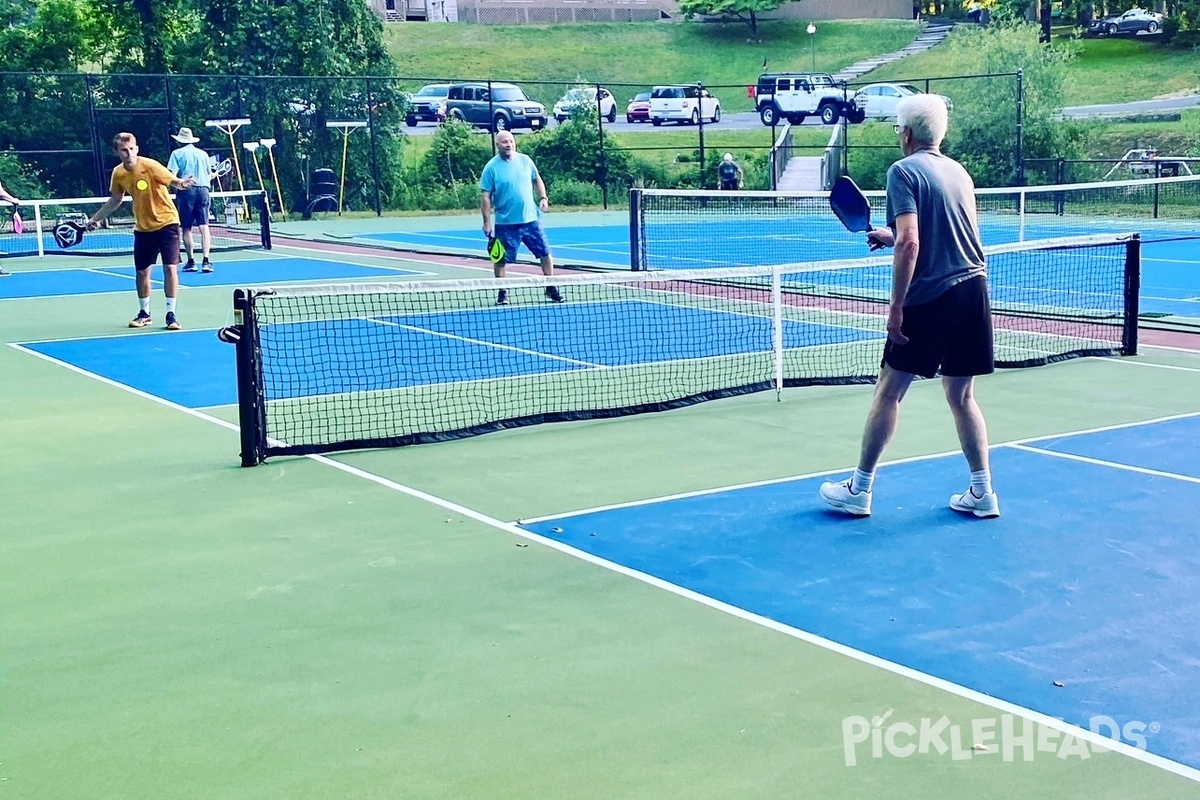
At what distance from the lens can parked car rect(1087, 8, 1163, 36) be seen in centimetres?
6656

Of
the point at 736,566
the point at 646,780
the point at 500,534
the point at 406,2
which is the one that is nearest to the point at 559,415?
the point at 500,534

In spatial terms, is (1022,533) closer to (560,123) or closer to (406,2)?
(560,123)

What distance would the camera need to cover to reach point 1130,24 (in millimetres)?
67000

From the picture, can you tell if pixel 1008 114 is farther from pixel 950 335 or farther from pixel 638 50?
pixel 638 50

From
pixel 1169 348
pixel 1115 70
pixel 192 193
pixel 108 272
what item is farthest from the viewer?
pixel 1115 70

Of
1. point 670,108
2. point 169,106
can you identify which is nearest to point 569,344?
point 169,106

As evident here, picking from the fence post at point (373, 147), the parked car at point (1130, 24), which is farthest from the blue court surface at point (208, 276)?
the parked car at point (1130, 24)

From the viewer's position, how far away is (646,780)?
157 inches

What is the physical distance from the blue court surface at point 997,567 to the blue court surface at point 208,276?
39.4 feet

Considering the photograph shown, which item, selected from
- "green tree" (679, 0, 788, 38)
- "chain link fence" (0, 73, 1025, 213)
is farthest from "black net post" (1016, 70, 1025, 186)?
"green tree" (679, 0, 788, 38)

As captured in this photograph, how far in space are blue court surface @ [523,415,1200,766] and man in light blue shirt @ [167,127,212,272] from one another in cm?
1326

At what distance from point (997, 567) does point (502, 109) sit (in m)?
37.6

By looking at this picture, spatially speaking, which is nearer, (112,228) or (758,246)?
(758,246)

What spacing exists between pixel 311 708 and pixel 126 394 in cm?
634
